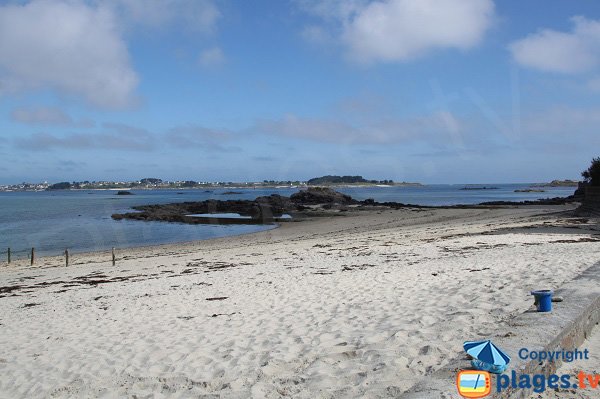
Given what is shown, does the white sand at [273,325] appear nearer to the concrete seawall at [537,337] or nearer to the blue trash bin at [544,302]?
the concrete seawall at [537,337]

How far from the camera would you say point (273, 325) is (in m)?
6.66

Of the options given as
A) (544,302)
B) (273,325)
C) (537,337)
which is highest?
(544,302)

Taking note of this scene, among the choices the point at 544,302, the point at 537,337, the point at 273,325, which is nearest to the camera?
the point at 537,337

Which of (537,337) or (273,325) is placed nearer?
(537,337)

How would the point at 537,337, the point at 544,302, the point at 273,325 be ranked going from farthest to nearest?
the point at 273,325 < the point at 544,302 < the point at 537,337

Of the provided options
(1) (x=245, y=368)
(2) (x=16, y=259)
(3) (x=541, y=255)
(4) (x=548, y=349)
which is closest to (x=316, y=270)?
(3) (x=541, y=255)

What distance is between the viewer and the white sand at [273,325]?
4754 mm

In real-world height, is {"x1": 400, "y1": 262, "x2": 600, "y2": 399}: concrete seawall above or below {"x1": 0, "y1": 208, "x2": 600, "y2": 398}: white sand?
above

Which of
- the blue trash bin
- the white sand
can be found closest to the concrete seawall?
the blue trash bin

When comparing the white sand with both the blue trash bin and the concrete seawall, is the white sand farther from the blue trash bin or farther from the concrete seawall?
the blue trash bin

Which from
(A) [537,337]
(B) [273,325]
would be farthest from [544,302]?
(B) [273,325]

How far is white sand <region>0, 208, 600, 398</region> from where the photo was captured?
15.6ft

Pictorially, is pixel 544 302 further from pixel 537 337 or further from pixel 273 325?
pixel 273 325

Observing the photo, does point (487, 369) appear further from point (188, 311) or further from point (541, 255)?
point (541, 255)
